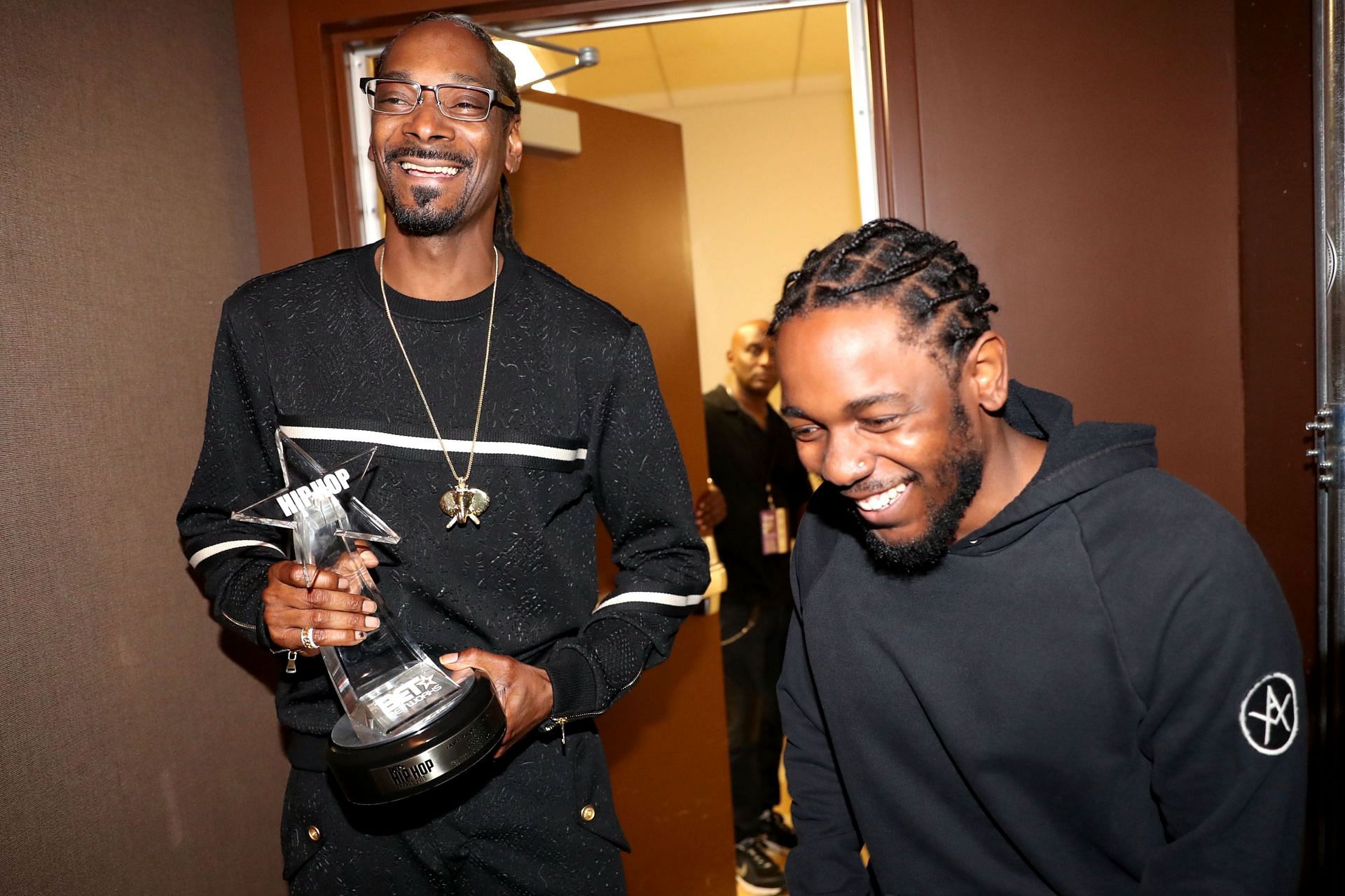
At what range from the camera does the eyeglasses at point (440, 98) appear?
1571 millimetres

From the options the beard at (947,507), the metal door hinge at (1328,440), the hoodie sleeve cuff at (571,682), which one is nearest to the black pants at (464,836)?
the hoodie sleeve cuff at (571,682)

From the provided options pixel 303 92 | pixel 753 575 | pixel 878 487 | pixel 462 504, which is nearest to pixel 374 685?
pixel 462 504

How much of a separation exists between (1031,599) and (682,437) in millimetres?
1821

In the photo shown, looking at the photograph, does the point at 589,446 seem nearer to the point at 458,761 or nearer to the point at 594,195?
the point at 458,761

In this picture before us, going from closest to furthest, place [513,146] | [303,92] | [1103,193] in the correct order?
[513,146]
[1103,193]
[303,92]

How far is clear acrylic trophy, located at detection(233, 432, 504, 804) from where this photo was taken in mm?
1165

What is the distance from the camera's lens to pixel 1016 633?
121 centimetres

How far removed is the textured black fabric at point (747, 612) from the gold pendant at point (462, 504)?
86.2 inches

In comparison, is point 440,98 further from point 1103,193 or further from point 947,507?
point 1103,193

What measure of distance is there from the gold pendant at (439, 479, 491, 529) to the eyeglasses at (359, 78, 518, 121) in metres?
0.59

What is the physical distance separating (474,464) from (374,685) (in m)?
0.37

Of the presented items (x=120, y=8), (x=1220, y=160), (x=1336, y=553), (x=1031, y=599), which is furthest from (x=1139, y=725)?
(x=120, y=8)

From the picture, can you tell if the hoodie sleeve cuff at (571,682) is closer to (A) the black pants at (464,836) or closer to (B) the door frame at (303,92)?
(A) the black pants at (464,836)

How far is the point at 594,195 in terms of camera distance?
109 inches
